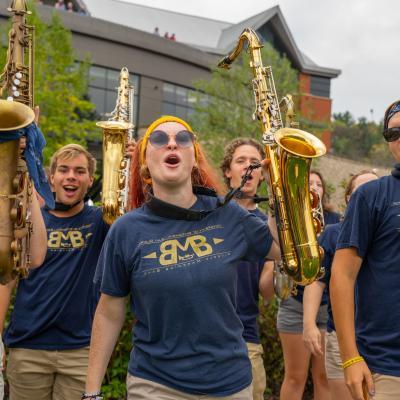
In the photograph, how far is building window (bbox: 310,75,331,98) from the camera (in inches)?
1778

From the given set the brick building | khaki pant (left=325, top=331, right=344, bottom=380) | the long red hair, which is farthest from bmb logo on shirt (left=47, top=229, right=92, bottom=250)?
the brick building

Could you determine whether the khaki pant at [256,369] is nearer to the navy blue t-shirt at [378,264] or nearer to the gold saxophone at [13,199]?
the navy blue t-shirt at [378,264]

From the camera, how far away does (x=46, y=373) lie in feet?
13.1

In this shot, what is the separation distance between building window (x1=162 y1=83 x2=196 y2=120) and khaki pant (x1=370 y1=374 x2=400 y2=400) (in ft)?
102

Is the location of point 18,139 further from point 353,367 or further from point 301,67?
point 301,67

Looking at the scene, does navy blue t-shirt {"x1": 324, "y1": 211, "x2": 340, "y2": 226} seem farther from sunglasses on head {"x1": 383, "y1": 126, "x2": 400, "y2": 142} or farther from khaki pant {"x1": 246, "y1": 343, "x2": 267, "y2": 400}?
sunglasses on head {"x1": 383, "y1": 126, "x2": 400, "y2": 142}

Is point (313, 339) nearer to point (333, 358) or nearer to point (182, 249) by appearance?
point (333, 358)

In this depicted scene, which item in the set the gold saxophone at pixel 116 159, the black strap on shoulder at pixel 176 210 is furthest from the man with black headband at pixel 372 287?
the gold saxophone at pixel 116 159

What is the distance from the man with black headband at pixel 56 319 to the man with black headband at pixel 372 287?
1913mm

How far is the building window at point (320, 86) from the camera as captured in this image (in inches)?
1778

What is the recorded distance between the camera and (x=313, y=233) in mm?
2943

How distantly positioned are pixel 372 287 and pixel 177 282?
100cm

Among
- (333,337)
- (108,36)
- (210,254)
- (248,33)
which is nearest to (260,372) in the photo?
(333,337)

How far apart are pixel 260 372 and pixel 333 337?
614mm
